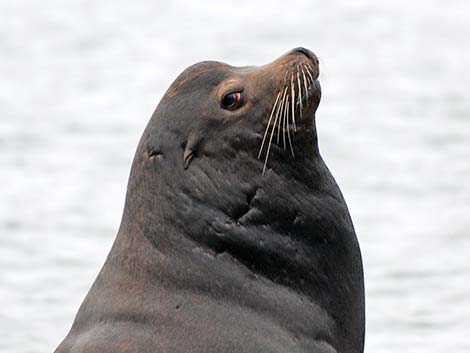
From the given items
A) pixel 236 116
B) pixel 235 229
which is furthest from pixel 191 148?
pixel 235 229

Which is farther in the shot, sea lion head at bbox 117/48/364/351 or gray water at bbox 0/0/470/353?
gray water at bbox 0/0/470/353

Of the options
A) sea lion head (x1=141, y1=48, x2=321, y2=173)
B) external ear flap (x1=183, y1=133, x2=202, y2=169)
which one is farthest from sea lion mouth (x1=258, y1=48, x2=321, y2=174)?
external ear flap (x1=183, y1=133, x2=202, y2=169)

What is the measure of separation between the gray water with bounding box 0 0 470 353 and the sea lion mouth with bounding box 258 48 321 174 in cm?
405

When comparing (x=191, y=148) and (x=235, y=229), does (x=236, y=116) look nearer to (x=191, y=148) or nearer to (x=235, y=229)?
(x=191, y=148)

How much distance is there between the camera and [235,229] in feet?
26.4

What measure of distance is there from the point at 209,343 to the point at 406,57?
1299 cm

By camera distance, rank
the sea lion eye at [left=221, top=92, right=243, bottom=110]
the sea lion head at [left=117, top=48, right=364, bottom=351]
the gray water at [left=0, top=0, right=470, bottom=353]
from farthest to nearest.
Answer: the gray water at [left=0, top=0, right=470, bottom=353] < the sea lion eye at [left=221, top=92, right=243, bottom=110] < the sea lion head at [left=117, top=48, right=364, bottom=351]

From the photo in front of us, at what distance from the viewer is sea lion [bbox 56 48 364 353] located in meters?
7.89

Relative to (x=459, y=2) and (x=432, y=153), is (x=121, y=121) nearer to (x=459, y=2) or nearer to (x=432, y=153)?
(x=432, y=153)

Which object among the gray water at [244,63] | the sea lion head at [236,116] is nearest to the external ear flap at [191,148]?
the sea lion head at [236,116]

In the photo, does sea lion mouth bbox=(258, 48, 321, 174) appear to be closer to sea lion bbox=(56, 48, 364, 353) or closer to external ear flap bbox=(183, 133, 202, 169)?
sea lion bbox=(56, 48, 364, 353)

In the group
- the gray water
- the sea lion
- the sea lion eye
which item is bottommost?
the sea lion

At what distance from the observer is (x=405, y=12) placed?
22.2 meters

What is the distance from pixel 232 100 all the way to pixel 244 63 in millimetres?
11350
